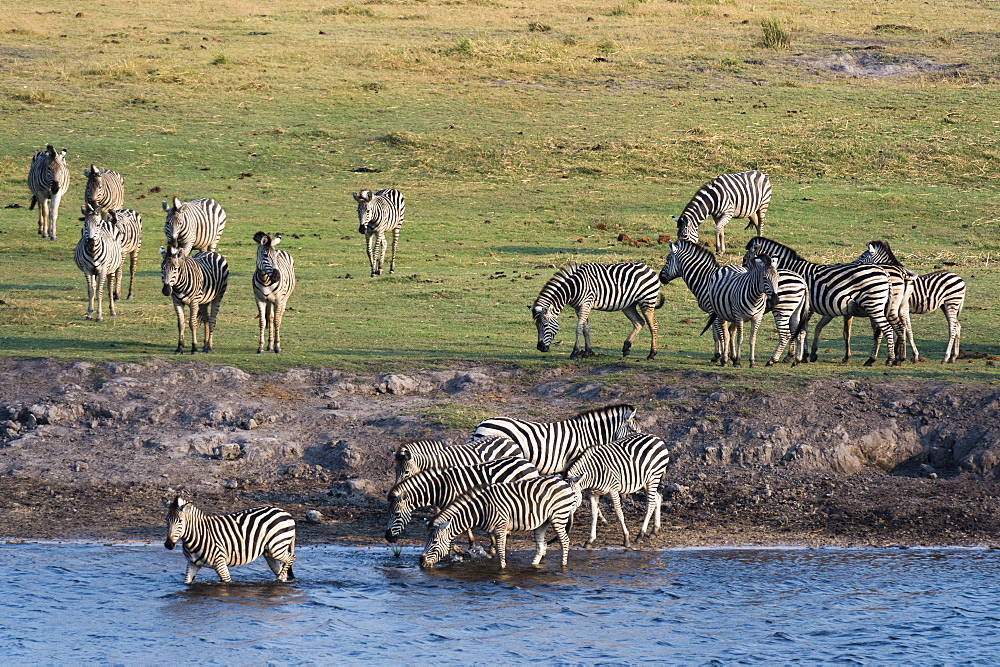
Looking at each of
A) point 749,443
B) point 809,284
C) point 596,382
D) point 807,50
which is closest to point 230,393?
point 596,382

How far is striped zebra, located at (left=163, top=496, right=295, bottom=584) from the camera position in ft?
39.0

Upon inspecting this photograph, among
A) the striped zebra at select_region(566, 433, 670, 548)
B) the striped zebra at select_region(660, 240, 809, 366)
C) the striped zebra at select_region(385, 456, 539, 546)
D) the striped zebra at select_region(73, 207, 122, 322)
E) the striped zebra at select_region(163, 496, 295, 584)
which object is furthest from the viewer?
the striped zebra at select_region(73, 207, 122, 322)

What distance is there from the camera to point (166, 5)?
157 feet

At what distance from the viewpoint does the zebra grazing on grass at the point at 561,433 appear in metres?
14.0

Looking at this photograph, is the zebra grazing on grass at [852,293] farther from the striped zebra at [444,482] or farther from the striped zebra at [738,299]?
the striped zebra at [444,482]

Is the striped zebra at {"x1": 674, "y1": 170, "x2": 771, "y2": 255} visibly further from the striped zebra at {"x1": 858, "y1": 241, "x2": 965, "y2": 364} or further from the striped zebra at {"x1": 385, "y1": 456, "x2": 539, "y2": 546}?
the striped zebra at {"x1": 385, "y1": 456, "x2": 539, "y2": 546}

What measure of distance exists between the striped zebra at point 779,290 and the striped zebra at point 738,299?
0.19 meters

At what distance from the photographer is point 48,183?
26.8 meters

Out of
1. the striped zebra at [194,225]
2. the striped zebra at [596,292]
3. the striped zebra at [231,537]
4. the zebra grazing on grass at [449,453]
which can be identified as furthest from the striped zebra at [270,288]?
the striped zebra at [231,537]

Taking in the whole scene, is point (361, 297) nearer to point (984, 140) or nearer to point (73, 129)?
point (73, 129)

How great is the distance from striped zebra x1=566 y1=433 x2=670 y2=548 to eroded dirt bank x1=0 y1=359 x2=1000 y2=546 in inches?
13.3

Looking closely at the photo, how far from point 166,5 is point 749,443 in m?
38.3

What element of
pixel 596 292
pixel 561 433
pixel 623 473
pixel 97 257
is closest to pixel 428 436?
pixel 561 433

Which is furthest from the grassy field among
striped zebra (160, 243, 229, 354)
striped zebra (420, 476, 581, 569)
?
striped zebra (420, 476, 581, 569)
